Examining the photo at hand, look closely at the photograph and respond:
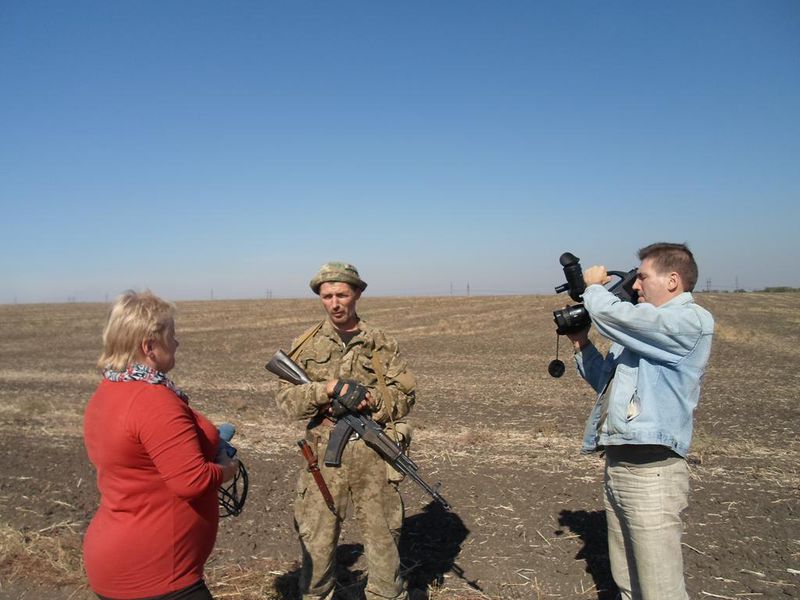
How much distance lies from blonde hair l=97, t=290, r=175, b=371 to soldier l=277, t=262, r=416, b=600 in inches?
50.2

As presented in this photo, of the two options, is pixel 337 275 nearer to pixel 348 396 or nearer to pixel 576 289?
pixel 348 396

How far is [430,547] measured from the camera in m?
5.23

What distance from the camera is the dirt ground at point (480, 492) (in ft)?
15.1

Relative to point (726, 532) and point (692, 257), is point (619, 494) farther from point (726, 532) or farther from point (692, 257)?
point (726, 532)

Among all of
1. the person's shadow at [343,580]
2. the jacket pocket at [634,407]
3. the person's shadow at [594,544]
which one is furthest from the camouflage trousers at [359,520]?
the person's shadow at [594,544]

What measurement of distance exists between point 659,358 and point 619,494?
2.77 feet

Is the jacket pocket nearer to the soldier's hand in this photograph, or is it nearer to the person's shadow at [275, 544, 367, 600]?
Answer: the soldier's hand

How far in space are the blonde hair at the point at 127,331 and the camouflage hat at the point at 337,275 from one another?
138 centimetres

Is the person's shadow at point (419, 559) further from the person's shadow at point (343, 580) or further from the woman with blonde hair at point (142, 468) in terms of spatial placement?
the woman with blonde hair at point (142, 468)

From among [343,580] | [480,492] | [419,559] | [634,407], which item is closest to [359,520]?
[343,580]

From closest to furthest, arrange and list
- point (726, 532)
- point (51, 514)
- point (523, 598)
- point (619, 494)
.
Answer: point (619, 494) < point (523, 598) < point (726, 532) < point (51, 514)

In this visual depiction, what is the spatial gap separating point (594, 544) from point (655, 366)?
2.85 meters

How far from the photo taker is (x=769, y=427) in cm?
912

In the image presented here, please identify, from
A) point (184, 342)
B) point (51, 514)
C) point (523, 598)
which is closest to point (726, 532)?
point (523, 598)
